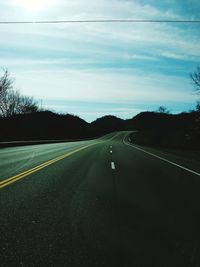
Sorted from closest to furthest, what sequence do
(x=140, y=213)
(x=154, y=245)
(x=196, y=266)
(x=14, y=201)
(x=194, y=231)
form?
1. (x=196, y=266)
2. (x=154, y=245)
3. (x=194, y=231)
4. (x=140, y=213)
5. (x=14, y=201)

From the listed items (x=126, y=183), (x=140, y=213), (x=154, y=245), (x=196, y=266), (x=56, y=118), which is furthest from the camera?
(x=56, y=118)

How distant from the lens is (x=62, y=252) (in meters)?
5.20

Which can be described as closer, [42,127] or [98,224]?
[98,224]

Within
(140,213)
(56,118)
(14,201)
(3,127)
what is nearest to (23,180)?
(14,201)

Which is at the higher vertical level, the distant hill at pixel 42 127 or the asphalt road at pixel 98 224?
the distant hill at pixel 42 127

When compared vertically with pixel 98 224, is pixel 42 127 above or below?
above

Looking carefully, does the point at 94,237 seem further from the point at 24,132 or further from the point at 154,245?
the point at 24,132

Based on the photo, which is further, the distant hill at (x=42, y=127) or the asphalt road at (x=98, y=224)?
the distant hill at (x=42, y=127)

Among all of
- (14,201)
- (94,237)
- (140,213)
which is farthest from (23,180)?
(94,237)

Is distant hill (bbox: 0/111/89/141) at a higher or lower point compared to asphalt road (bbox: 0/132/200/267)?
higher

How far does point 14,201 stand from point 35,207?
813mm

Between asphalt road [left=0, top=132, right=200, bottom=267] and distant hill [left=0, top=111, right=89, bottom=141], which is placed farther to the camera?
distant hill [left=0, top=111, right=89, bottom=141]

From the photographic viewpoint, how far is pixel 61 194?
9766 millimetres

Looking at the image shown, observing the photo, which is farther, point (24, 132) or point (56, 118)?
point (56, 118)
